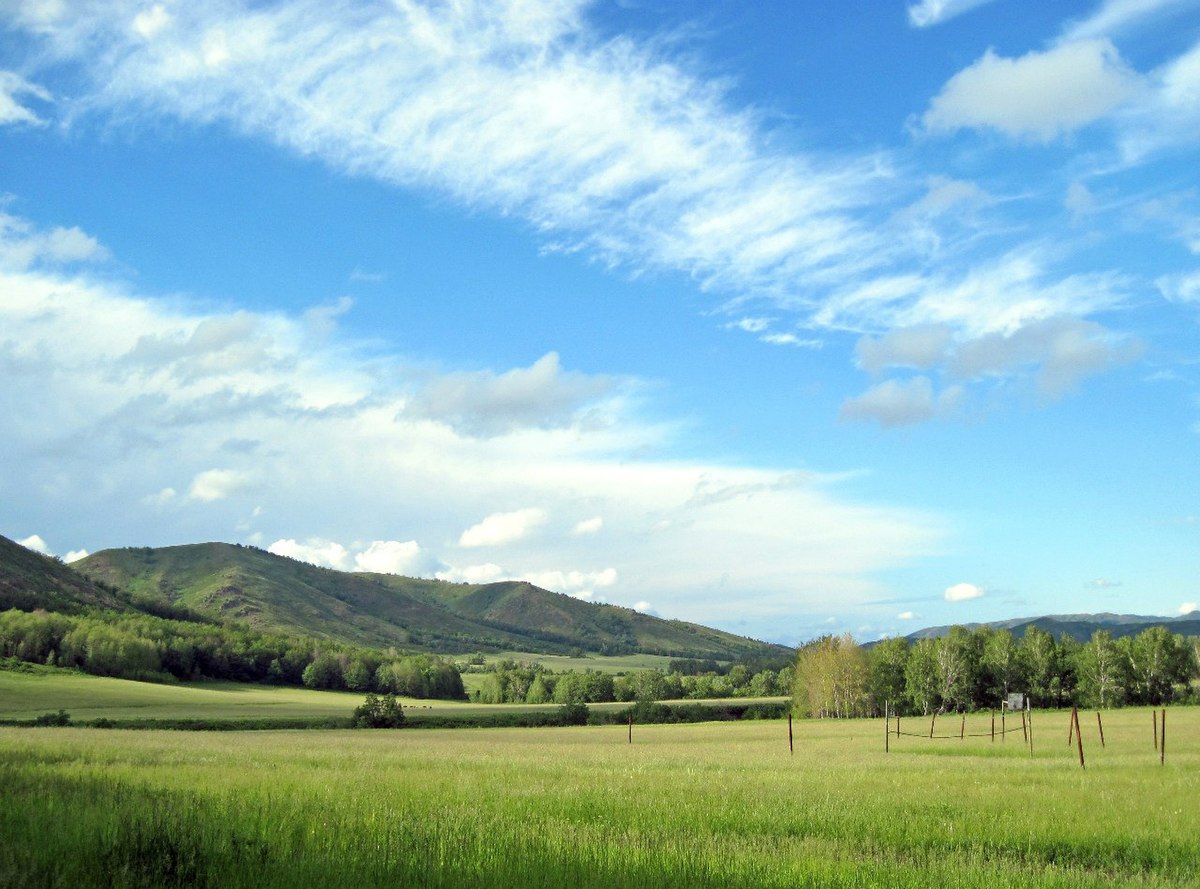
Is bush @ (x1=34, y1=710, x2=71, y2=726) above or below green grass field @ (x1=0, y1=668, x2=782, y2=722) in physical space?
above

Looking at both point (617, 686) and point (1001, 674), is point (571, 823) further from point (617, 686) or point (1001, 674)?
point (617, 686)

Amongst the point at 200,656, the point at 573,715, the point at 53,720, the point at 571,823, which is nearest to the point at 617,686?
the point at 573,715

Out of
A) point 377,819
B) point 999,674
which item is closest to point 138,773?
point 377,819

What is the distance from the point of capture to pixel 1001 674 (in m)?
118

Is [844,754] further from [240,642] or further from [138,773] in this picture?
[240,642]

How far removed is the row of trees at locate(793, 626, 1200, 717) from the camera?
4574 inches

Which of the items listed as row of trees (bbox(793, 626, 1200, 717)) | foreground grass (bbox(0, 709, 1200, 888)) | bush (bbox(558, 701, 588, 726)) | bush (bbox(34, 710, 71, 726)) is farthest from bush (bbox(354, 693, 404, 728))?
row of trees (bbox(793, 626, 1200, 717))

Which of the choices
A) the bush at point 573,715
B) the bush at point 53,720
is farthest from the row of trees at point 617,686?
the bush at point 53,720

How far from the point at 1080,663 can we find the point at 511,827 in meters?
125

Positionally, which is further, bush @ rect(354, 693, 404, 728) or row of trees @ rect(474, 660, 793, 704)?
row of trees @ rect(474, 660, 793, 704)

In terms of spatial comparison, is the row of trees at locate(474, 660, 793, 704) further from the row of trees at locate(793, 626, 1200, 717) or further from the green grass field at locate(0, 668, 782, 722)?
the row of trees at locate(793, 626, 1200, 717)

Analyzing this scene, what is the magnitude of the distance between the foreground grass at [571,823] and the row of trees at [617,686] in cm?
11451

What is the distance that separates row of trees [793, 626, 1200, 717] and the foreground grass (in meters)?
90.4

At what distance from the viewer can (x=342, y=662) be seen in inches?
6432
